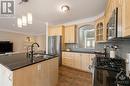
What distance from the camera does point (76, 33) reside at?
6402 millimetres

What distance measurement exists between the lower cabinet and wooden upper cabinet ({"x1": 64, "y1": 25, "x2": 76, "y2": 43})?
66 cm

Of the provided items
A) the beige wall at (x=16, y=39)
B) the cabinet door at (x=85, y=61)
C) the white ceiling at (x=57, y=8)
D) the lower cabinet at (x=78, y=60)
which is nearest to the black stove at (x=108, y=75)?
the white ceiling at (x=57, y=8)

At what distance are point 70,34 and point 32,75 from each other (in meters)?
4.32

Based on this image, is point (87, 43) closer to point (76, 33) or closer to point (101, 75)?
point (76, 33)

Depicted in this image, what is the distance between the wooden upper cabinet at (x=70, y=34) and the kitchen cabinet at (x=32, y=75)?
3.01 m

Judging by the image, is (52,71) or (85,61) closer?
(52,71)

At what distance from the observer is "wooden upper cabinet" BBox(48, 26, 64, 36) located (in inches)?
263

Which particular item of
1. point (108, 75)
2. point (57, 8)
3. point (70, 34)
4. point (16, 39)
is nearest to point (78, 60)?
point (70, 34)

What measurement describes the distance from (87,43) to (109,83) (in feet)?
15.1

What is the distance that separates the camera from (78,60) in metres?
5.73

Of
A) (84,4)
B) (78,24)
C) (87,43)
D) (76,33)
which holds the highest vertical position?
(84,4)

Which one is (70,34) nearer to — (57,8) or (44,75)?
(57,8)

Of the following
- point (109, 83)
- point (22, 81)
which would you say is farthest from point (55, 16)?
point (109, 83)

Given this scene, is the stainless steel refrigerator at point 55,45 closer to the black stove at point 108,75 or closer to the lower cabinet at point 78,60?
the lower cabinet at point 78,60
